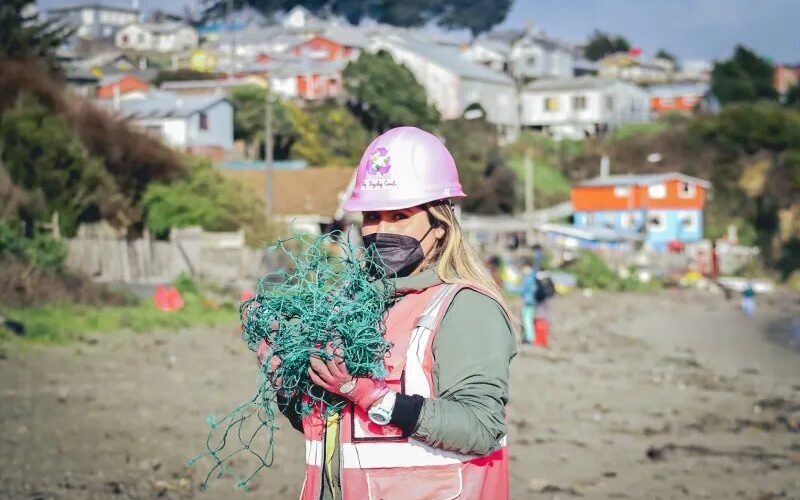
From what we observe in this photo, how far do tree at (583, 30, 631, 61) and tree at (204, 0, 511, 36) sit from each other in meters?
11.1

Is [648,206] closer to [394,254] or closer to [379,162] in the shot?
[379,162]

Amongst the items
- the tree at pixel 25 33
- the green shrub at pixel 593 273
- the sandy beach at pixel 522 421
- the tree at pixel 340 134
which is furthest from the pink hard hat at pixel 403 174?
the tree at pixel 340 134

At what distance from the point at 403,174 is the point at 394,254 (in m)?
0.22

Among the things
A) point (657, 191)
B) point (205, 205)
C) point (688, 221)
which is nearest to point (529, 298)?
point (205, 205)

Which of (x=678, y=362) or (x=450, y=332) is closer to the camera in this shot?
(x=450, y=332)

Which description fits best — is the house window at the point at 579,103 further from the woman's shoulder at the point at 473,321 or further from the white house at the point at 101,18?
the woman's shoulder at the point at 473,321

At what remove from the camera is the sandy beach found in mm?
9117

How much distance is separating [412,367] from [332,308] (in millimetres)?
242

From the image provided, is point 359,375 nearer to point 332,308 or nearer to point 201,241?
point 332,308

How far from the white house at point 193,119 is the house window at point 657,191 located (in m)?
21.2

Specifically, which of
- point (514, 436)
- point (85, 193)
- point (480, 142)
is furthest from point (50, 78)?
point (480, 142)

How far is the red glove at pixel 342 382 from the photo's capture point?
9.57 ft

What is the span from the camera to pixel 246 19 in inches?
4313

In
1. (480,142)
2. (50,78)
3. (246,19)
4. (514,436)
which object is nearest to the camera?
(514,436)
